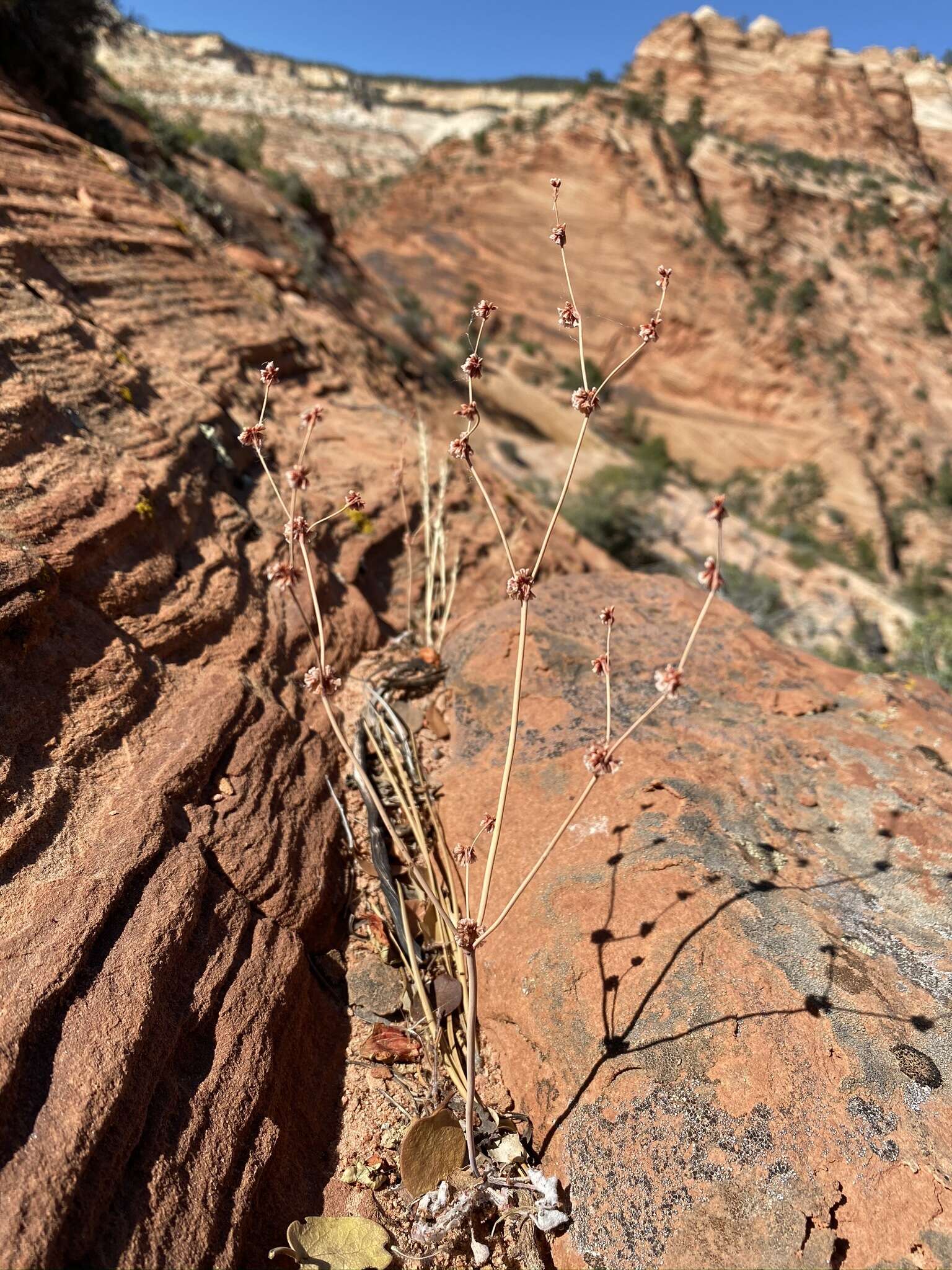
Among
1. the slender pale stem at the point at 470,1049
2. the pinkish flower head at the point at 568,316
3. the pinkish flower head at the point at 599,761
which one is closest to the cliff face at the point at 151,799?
the slender pale stem at the point at 470,1049

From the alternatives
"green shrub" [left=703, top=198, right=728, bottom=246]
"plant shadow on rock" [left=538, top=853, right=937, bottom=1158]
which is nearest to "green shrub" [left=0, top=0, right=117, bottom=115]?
"plant shadow on rock" [left=538, top=853, right=937, bottom=1158]

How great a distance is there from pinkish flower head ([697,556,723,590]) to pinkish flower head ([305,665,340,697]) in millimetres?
865

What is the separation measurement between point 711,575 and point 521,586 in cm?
43

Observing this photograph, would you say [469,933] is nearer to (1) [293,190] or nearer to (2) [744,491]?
(1) [293,190]

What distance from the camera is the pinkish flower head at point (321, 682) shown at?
1.63 m

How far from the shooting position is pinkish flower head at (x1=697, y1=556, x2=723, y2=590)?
147cm

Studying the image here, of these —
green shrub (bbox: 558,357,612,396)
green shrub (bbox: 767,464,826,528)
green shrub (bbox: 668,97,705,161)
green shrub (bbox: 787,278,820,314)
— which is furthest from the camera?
green shrub (bbox: 668,97,705,161)

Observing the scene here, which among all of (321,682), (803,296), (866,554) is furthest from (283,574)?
(803,296)

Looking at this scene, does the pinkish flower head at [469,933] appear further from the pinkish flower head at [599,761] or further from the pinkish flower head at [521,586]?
the pinkish flower head at [521,586]

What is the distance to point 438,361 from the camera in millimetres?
15086

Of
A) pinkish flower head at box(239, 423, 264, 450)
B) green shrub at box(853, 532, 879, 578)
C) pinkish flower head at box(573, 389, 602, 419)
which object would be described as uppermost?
pinkish flower head at box(573, 389, 602, 419)

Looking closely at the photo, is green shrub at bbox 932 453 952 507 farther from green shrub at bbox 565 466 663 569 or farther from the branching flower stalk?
the branching flower stalk

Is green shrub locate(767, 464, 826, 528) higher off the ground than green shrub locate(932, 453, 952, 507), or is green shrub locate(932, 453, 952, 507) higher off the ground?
green shrub locate(932, 453, 952, 507)

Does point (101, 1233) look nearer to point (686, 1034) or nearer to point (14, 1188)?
point (14, 1188)
